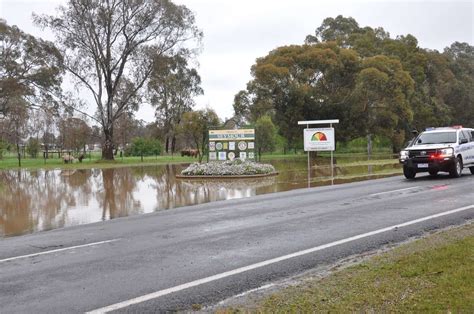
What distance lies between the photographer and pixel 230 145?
2631 cm

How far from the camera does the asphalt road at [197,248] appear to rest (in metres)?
5.63

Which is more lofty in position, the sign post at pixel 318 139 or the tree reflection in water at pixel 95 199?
the sign post at pixel 318 139

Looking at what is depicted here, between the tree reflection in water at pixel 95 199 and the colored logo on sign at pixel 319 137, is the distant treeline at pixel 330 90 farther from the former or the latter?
the tree reflection in water at pixel 95 199

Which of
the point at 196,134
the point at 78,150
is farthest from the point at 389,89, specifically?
the point at 78,150

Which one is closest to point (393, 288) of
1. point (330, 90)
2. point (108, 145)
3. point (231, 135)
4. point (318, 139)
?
point (231, 135)

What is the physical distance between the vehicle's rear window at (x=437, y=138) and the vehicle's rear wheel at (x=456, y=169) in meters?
A: 0.84

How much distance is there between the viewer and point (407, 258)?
638cm

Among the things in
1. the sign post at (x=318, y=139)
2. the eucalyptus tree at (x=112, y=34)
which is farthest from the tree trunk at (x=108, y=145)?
the sign post at (x=318, y=139)

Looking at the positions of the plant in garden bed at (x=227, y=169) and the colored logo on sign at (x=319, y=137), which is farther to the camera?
the colored logo on sign at (x=319, y=137)

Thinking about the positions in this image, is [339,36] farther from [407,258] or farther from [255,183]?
[407,258]

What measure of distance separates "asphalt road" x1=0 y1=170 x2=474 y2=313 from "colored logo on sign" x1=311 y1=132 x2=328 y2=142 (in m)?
13.5

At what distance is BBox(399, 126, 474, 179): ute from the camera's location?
59.4 feet

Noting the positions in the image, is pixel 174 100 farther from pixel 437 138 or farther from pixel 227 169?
pixel 437 138

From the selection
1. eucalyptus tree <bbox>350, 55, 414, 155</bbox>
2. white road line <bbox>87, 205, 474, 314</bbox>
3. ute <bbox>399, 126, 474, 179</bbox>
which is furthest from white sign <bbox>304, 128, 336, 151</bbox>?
eucalyptus tree <bbox>350, 55, 414, 155</bbox>
